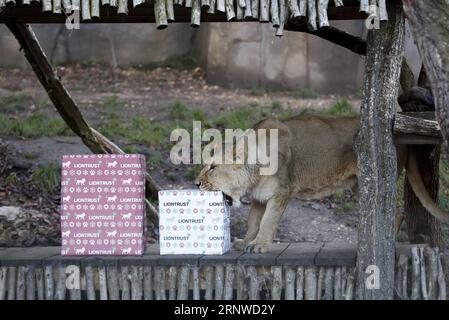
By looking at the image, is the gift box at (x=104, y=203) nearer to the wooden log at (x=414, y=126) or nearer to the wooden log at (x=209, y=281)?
the wooden log at (x=209, y=281)

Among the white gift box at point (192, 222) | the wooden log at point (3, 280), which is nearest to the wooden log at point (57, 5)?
the white gift box at point (192, 222)

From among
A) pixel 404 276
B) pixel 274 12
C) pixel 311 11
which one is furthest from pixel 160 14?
pixel 404 276

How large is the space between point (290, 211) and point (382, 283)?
4.84 metres

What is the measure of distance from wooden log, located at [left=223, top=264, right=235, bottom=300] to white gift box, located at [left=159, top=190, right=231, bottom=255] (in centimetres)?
37

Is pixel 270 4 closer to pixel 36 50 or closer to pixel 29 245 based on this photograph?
pixel 36 50

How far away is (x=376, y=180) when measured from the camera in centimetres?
779

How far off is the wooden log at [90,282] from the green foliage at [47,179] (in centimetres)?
431

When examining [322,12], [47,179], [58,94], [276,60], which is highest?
[322,12]

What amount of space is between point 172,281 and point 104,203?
956 millimetres

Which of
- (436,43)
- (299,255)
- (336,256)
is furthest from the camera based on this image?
(299,255)

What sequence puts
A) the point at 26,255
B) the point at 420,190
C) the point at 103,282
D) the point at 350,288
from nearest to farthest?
1. the point at 350,288
2. the point at 103,282
3. the point at 26,255
4. the point at 420,190

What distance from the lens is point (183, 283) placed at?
318 inches

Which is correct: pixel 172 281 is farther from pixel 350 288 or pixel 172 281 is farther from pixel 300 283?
pixel 350 288
